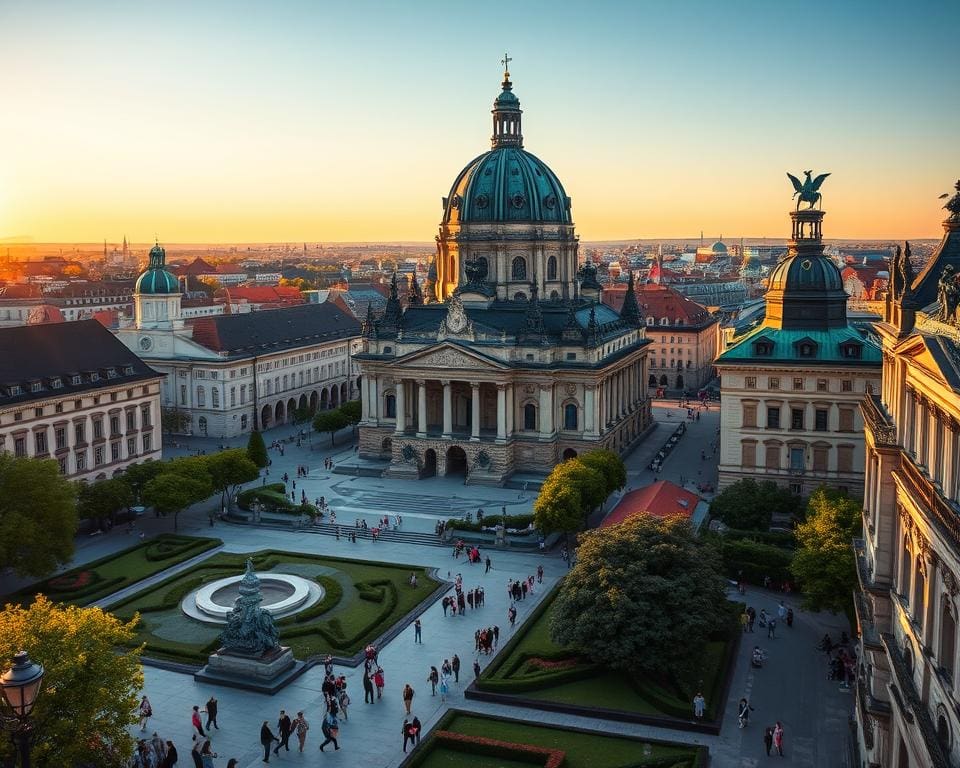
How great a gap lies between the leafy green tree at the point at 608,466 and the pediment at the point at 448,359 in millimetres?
15153

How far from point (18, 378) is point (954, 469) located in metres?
66.6

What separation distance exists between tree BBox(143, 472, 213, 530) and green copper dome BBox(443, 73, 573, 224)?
44453 mm

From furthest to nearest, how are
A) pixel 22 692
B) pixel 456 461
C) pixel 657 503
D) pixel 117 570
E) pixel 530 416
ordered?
pixel 456 461 → pixel 530 416 → pixel 657 503 → pixel 117 570 → pixel 22 692

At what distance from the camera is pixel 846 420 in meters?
74.3

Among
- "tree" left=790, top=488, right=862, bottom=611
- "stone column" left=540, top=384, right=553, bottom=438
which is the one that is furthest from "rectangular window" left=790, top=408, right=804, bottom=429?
"tree" left=790, top=488, right=862, bottom=611

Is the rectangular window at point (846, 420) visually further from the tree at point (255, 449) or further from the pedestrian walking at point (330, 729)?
the pedestrian walking at point (330, 729)

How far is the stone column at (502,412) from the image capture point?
88125mm

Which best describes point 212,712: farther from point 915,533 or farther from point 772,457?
point 772,457

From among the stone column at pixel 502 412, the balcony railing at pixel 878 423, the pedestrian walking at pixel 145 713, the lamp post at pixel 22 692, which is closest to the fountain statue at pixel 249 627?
the pedestrian walking at pixel 145 713

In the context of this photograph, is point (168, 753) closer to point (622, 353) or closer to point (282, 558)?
point (282, 558)

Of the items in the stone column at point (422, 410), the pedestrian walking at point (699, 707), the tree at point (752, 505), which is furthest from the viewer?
the stone column at point (422, 410)

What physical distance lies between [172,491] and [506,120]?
2301 inches

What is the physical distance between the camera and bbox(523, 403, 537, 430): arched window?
3536 inches

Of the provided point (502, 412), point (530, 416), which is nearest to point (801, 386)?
point (530, 416)
